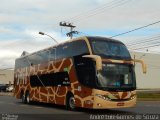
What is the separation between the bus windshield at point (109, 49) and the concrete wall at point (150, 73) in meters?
65.3

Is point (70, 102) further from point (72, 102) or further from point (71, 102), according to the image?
point (72, 102)

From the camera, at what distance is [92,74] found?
21047mm

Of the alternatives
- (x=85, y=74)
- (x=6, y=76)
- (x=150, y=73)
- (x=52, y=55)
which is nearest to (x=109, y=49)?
(x=85, y=74)

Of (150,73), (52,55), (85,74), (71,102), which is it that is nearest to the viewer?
(85,74)

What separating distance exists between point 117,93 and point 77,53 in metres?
3.36

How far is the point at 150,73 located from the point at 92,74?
229 feet

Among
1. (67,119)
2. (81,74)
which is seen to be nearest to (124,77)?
(81,74)

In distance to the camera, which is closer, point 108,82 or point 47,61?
point 108,82

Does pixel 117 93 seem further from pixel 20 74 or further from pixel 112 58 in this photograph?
pixel 20 74

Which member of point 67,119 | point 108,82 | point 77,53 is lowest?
point 67,119

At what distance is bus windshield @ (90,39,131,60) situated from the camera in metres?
21.3

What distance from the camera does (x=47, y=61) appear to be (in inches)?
1080

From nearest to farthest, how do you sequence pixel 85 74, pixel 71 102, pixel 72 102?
pixel 85 74 → pixel 72 102 → pixel 71 102

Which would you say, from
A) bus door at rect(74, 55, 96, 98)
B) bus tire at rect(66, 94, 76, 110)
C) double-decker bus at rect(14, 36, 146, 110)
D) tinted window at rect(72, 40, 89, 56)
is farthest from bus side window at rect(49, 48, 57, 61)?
bus door at rect(74, 55, 96, 98)
